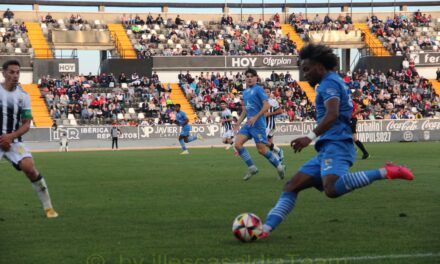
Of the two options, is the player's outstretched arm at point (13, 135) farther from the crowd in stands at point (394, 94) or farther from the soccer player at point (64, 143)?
the crowd in stands at point (394, 94)

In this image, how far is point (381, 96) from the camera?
58.0m

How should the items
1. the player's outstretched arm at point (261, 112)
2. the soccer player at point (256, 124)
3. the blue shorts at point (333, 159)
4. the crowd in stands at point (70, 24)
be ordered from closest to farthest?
the blue shorts at point (333, 159), the player's outstretched arm at point (261, 112), the soccer player at point (256, 124), the crowd in stands at point (70, 24)

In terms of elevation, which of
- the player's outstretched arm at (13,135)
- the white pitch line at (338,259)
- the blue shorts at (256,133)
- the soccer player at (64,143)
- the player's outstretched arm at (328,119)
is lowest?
the soccer player at (64,143)

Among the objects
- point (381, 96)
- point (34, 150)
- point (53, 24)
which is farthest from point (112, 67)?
point (381, 96)

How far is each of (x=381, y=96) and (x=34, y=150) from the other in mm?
26096

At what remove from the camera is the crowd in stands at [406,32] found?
221ft

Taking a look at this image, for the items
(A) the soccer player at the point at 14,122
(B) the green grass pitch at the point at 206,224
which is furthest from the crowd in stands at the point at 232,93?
(A) the soccer player at the point at 14,122

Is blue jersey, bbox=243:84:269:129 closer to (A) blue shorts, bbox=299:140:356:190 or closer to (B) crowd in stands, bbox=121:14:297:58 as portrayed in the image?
(A) blue shorts, bbox=299:140:356:190

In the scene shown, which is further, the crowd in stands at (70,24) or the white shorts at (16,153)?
the crowd in stands at (70,24)

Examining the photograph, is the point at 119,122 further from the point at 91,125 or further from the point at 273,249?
the point at 273,249

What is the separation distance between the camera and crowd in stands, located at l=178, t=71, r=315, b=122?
54438 mm

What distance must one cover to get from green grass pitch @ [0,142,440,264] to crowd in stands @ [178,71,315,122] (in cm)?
3625

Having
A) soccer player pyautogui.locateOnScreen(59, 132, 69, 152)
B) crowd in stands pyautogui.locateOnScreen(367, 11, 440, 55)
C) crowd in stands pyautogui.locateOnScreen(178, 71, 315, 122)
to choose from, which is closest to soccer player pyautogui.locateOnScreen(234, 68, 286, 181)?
soccer player pyautogui.locateOnScreen(59, 132, 69, 152)

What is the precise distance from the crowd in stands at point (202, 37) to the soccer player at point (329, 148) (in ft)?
175
